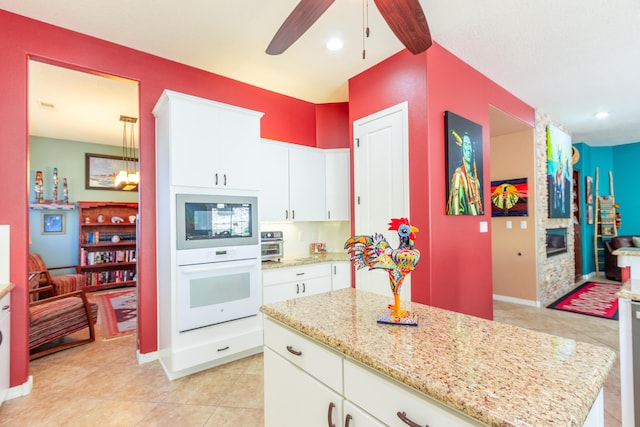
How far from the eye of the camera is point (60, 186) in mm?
5645

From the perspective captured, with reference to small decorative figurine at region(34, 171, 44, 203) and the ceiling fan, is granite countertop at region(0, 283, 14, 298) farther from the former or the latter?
small decorative figurine at region(34, 171, 44, 203)

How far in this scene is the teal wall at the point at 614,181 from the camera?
659 centimetres

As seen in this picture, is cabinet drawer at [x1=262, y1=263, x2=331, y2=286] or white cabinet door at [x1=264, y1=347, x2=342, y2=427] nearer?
white cabinet door at [x1=264, y1=347, x2=342, y2=427]

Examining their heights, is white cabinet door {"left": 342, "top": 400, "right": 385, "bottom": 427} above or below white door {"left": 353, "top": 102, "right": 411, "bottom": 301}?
below

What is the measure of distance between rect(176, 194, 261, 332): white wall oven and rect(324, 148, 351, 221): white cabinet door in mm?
1192

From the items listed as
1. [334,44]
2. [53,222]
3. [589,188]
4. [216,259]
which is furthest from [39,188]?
[589,188]

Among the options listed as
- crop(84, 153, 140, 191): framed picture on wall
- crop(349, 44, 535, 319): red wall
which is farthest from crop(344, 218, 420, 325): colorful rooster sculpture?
crop(84, 153, 140, 191): framed picture on wall

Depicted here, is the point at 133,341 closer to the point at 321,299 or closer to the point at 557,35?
the point at 321,299

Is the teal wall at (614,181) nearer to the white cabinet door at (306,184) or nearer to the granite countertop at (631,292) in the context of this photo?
the granite countertop at (631,292)

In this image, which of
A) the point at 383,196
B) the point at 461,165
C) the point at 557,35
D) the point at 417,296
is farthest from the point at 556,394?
the point at 557,35

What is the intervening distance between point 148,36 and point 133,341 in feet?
10.2

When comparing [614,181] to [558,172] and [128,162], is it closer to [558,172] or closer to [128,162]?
[558,172]

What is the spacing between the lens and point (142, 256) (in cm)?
287

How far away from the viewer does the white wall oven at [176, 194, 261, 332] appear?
2527mm
